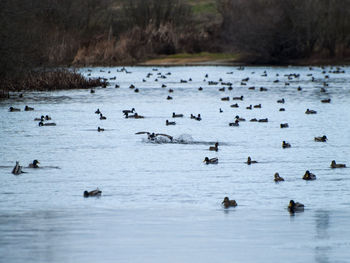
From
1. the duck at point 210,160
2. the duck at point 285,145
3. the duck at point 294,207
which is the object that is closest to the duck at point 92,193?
the duck at point 294,207

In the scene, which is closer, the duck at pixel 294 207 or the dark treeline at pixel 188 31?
the duck at pixel 294 207

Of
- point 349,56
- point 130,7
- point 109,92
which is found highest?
point 130,7

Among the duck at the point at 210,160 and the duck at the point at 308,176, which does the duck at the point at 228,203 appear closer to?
the duck at the point at 308,176

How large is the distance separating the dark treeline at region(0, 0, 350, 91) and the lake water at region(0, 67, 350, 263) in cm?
3493

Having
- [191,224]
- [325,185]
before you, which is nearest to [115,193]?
[191,224]

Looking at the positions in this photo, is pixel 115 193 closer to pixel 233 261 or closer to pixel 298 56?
pixel 233 261

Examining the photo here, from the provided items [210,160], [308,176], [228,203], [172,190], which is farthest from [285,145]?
[228,203]

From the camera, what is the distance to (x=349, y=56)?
84.2 m

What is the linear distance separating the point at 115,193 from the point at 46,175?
3424 millimetres

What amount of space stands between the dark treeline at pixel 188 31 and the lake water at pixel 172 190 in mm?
34930

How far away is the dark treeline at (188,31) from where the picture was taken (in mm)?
77812

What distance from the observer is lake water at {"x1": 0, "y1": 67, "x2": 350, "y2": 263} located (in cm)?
1459

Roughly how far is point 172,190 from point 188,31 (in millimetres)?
75154

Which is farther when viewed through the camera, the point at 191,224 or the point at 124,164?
the point at 124,164
